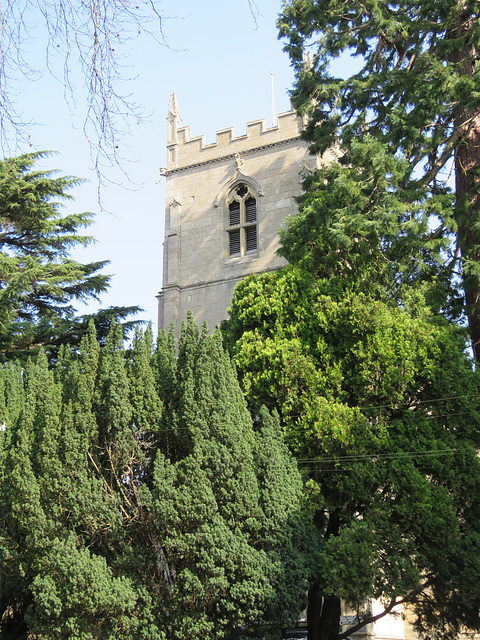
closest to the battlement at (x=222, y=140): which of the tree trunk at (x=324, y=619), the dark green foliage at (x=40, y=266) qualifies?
the dark green foliage at (x=40, y=266)

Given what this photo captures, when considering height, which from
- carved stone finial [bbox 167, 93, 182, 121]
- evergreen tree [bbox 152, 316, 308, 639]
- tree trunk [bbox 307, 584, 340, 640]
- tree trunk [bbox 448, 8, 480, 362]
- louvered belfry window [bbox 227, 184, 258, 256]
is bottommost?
tree trunk [bbox 307, 584, 340, 640]

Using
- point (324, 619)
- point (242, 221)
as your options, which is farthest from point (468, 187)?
point (242, 221)

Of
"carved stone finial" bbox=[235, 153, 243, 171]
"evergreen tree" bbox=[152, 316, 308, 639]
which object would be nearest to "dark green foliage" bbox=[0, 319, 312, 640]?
"evergreen tree" bbox=[152, 316, 308, 639]

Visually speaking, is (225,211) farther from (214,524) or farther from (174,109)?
(214,524)

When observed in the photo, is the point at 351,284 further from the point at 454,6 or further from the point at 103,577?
the point at 103,577

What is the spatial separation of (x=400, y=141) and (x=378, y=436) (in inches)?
243

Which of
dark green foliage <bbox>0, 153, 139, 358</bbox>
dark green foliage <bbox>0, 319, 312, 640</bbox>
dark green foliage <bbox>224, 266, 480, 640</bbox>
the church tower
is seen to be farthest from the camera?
the church tower

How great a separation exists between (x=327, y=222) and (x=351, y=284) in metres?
1.37

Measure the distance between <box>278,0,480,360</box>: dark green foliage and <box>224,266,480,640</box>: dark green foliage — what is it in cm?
104

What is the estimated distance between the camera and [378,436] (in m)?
13.6

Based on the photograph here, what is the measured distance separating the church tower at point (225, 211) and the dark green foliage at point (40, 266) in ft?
18.5

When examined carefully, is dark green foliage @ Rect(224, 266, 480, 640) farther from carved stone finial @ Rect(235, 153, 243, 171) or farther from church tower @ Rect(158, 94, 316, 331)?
carved stone finial @ Rect(235, 153, 243, 171)

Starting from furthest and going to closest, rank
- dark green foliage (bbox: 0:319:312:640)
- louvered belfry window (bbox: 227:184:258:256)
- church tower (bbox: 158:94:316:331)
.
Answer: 1. louvered belfry window (bbox: 227:184:258:256)
2. church tower (bbox: 158:94:316:331)
3. dark green foliage (bbox: 0:319:312:640)

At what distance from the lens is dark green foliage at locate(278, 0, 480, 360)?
Answer: 1457 centimetres
